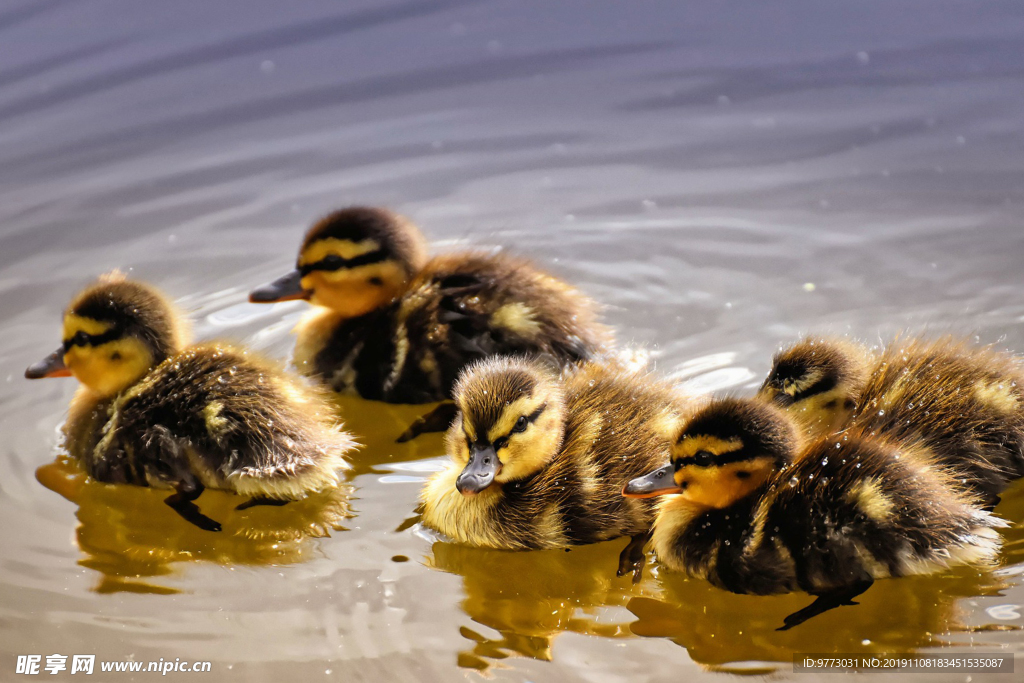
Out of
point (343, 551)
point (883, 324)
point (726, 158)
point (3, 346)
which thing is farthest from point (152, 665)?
point (726, 158)

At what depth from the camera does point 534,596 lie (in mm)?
2486

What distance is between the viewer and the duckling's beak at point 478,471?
244cm

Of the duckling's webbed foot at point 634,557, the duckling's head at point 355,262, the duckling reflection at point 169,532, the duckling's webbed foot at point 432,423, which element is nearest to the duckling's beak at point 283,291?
the duckling's head at point 355,262

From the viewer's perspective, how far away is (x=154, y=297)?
2938 mm

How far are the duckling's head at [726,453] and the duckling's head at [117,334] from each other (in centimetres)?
124

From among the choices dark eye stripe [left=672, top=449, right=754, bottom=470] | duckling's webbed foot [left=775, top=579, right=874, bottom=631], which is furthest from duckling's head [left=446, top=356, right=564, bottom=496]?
duckling's webbed foot [left=775, top=579, right=874, bottom=631]

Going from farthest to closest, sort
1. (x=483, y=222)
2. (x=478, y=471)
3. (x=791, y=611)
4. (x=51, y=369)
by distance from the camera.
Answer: (x=483, y=222)
(x=51, y=369)
(x=478, y=471)
(x=791, y=611)

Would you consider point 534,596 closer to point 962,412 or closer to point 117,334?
point 962,412

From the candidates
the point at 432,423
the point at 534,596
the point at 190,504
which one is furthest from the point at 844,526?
the point at 190,504

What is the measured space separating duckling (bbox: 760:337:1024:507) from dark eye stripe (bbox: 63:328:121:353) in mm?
1541

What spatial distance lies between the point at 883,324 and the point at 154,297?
1.98 m

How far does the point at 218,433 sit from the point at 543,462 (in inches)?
29.0

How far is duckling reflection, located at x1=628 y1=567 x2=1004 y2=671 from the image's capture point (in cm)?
229

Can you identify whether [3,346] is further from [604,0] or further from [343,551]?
[604,0]
